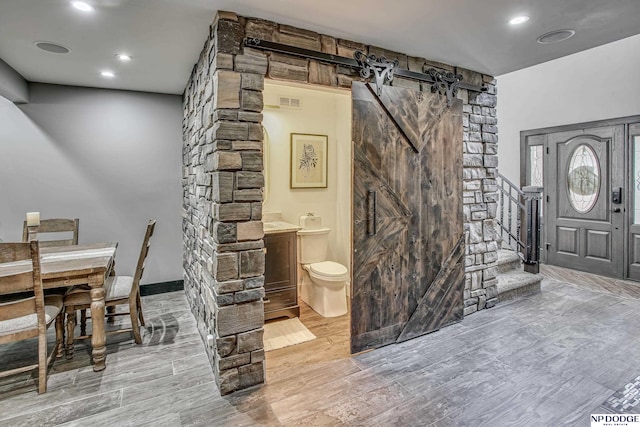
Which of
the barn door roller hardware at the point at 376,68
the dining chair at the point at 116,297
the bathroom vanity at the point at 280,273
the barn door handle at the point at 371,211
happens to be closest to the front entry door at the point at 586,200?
the barn door roller hardware at the point at 376,68

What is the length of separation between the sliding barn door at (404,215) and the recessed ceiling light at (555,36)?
77 cm

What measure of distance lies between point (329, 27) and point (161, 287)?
360 centimetres

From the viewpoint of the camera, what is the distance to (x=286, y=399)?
2.14m

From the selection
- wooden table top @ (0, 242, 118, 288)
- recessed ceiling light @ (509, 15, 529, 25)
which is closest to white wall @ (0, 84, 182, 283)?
wooden table top @ (0, 242, 118, 288)

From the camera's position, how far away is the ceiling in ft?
7.06

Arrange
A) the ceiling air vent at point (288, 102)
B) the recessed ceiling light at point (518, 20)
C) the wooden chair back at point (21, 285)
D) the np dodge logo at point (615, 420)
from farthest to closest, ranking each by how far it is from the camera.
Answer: the ceiling air vent at point (288, 102) < the recessed ceiling light at point (518, 20) < the wooden chair back at point (21, 285) < the np dodge logo at point (615, 420)

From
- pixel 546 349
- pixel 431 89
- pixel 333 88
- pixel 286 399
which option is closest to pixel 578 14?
pixel 431 89

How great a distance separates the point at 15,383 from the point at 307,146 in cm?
338

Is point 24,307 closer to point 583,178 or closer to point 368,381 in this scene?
point 368,381

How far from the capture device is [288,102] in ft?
13.4

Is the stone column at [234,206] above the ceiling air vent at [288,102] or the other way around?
the other way around

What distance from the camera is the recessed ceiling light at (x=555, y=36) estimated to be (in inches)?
102

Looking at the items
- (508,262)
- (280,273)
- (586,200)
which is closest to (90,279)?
(280,273)

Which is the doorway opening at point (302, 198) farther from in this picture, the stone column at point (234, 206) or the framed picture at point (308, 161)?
the stone column at point (234, 206)
